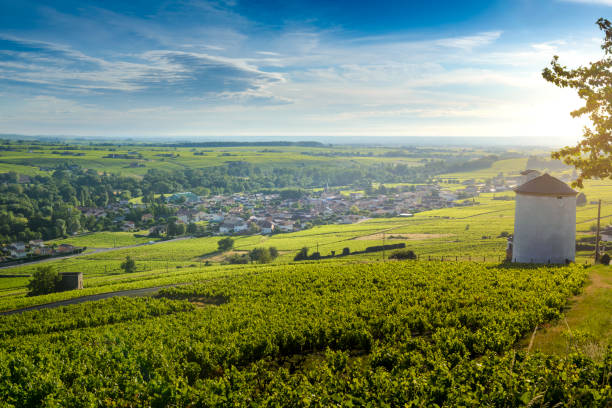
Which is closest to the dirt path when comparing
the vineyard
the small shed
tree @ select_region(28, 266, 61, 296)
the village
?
the vineyard

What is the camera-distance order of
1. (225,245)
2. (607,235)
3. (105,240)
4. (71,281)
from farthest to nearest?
(105,240)
(225,245)
(607,235)
(71,281)

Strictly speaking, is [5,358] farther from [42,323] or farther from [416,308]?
[416,308]

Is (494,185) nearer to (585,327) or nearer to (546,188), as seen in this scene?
(546,188)

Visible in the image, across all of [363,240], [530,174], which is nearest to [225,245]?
[363,240]

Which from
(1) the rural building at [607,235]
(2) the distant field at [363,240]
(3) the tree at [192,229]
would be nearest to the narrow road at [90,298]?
(2) the distant field at [363,240]

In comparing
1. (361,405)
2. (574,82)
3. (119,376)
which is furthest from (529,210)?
(119,376)

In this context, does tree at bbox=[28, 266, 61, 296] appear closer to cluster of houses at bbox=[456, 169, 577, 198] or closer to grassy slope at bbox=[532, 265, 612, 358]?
grassy slope at bbox=[532, 265, 612, 358]
